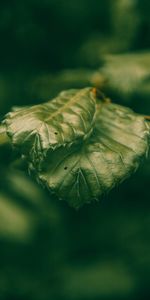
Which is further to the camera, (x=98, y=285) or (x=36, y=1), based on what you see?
(x=98, y=285)

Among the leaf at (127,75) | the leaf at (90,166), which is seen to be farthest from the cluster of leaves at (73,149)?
the leaf at (127,75)

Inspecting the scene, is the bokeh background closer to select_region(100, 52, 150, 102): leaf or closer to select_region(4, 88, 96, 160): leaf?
select_region(100, 52, 150, 102): leaf

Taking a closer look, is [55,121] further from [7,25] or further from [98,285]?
[98,285]

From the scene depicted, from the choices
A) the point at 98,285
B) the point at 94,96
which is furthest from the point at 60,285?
the point at 94,96

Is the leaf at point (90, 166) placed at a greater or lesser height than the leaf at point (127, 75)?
lesser

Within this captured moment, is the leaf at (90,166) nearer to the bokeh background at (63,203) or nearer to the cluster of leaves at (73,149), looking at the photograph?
A: the cluster of leaves at (73,149)
